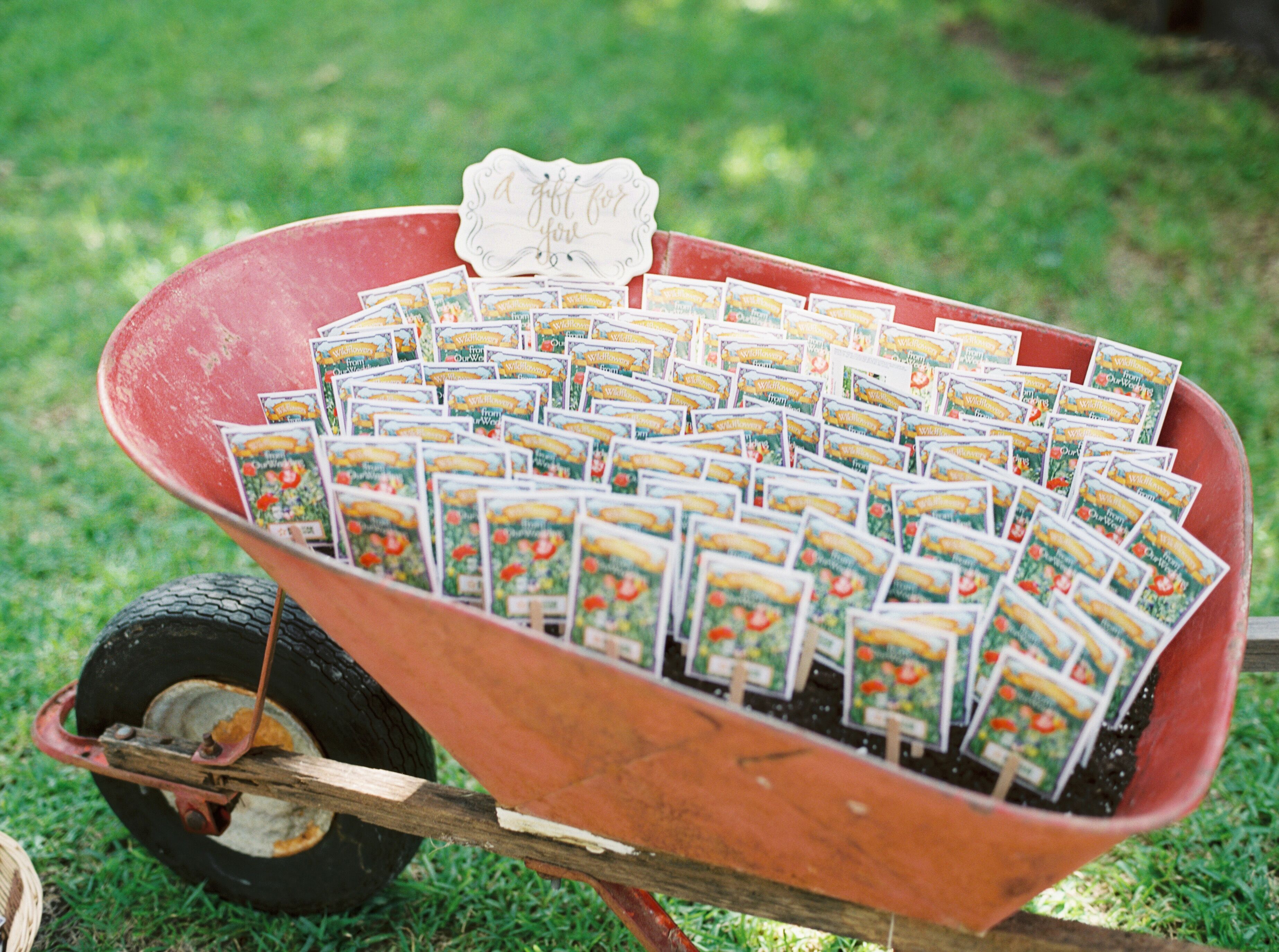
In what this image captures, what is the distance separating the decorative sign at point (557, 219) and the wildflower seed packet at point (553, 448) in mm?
552

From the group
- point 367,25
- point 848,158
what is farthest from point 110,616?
point 367,25

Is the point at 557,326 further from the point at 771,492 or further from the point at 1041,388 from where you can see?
the point at 1041,388

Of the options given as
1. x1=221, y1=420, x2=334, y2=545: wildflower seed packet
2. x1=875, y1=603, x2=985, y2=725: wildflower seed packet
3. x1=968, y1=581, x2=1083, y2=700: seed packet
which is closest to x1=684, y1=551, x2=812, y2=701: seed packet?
x1=875, y1=603, x2=985, y2=725: wildflower seed packet

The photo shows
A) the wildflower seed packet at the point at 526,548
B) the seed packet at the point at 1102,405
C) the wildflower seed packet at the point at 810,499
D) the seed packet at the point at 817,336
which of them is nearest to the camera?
the wildflower seed packet at the point at 526,548

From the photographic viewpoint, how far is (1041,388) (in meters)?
1.66

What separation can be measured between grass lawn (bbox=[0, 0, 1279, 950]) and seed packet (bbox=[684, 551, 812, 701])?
91 centimetres

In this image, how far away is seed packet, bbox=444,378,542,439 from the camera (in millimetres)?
1572

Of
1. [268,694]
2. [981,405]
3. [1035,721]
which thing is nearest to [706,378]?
[981,405]

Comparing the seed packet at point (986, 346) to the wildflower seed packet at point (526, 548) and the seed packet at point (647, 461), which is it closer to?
the seed packet at point (647, 461)

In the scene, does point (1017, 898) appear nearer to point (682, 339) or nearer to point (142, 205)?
point (682, 339)

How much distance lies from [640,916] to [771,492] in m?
0.65

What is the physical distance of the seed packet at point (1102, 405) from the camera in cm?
161

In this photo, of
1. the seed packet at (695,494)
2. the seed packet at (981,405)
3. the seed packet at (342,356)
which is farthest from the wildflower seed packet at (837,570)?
the seed packet at (342,356)

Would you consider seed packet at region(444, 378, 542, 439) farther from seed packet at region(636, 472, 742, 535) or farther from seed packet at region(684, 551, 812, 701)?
seed packet at region(684, 551, 812, 701)
